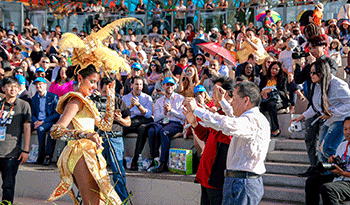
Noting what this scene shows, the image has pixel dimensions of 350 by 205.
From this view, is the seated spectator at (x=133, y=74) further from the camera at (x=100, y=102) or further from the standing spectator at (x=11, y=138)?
the standing spectator at (x=11, y=138)

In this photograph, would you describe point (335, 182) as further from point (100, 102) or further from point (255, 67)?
point (255, 67)

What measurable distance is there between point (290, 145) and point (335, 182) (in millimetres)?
2429

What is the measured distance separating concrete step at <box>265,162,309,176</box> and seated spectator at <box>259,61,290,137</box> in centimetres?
106

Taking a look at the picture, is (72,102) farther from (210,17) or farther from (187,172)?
(210,17)

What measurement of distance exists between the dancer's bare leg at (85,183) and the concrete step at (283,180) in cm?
308

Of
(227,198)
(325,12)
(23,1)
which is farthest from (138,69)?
(23,1)

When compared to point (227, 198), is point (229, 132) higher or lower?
higher

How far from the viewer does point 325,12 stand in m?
13.9

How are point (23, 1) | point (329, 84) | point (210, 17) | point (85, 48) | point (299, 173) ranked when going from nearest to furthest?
1. point (85, 48)
2. point (329, 84)
3. point (299, 173)
4. point (210, 17)
5. point (23, 1)

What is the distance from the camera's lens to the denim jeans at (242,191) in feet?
10.9

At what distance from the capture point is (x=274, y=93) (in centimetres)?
754

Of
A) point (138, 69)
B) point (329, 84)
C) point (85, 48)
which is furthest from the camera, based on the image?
point (138, 69)

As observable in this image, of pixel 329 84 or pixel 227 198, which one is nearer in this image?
pixel 227 198

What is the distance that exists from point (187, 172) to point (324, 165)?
8.91 ft
